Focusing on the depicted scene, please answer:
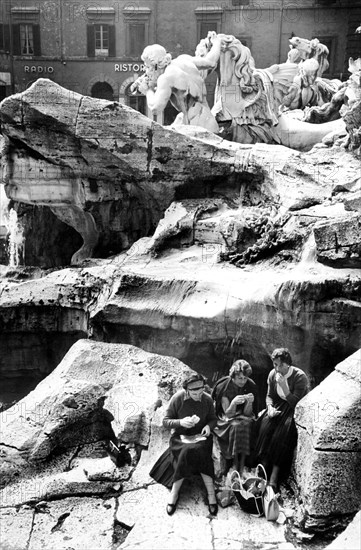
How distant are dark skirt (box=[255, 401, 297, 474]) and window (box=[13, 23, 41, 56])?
41.1 feet

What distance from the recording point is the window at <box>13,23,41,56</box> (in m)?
14.6

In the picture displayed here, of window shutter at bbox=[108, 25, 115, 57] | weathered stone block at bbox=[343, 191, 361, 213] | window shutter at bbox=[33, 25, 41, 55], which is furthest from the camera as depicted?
window shutter at bbox=[33, 25, 41, 55]

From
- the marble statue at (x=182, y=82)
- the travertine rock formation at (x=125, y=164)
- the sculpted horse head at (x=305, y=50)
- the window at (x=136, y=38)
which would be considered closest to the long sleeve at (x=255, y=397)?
the travertine rock formation at (x=125, y=164)

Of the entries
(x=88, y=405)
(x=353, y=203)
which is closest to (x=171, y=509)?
(x=88, y=405)

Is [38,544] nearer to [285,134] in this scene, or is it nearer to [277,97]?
[285,134]

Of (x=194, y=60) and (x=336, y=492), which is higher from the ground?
(x=194, y=60)

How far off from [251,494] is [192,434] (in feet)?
1.78

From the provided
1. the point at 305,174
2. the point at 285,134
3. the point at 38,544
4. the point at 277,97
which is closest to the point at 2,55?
the point at 277,97

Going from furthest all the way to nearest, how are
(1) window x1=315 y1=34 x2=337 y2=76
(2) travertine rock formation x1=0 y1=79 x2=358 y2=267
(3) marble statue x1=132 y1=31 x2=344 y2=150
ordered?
(1) window x1=315 y1=34 x2=337 y2=76
(3) marble statue x1=132 y1=31 x2=344 y2=150
(2) travertine rock formation x1=0 y1=79 x2=358 y2=267

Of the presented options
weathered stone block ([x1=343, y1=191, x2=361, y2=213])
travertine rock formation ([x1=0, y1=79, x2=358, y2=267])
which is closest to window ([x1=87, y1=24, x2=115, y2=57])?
travertine rock formation ([x1=0, y1=79, x2=358, y2=267])

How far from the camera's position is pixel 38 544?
4219 millimetres

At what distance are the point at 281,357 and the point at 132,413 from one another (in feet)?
4.81

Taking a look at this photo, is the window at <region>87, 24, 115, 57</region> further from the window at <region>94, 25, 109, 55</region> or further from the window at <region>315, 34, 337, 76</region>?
the window at <region>315, 34, 337, 76</region>

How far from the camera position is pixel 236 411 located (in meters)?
4.45
